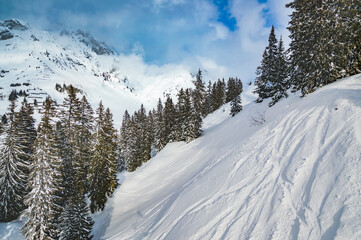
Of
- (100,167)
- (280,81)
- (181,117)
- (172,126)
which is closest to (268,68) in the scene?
(280,81)

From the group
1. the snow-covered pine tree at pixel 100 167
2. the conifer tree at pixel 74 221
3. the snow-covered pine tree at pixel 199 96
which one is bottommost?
the conifer tree at pixel 74 221

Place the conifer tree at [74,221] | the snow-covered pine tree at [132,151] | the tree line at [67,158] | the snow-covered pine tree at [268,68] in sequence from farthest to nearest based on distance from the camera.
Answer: the snow-covered pine tree at [132,151] → the snow-covered pine tree at [268,68] → the tree line at [67,158] → the conifer tree at [74,221]

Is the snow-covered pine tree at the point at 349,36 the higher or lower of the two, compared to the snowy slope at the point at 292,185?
higher

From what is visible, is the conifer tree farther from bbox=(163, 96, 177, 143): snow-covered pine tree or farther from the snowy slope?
bbox=(163, 96, 177, 143): snow-covered pine tree

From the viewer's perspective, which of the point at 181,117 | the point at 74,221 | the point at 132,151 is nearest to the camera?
the point at 74,221

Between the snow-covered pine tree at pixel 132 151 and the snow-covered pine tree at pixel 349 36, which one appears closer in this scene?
the snow-covered pine tree at pixel 349 36

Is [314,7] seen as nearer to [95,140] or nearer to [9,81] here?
[95,140]

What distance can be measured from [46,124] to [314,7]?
2402cm

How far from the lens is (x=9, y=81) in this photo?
438 feet

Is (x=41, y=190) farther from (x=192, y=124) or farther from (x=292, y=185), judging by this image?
(x=192, y=124)

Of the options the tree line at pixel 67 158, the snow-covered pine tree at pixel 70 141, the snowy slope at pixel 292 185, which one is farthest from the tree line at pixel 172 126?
the snowy slope at pixel 292 185

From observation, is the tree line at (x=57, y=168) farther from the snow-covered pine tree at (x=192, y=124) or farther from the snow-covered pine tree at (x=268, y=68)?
the snow-covered pine tree at (x=268, y=68)

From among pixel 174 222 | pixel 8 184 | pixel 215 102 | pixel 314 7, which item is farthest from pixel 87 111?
pixel 215 102

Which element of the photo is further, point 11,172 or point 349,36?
point 11,172
